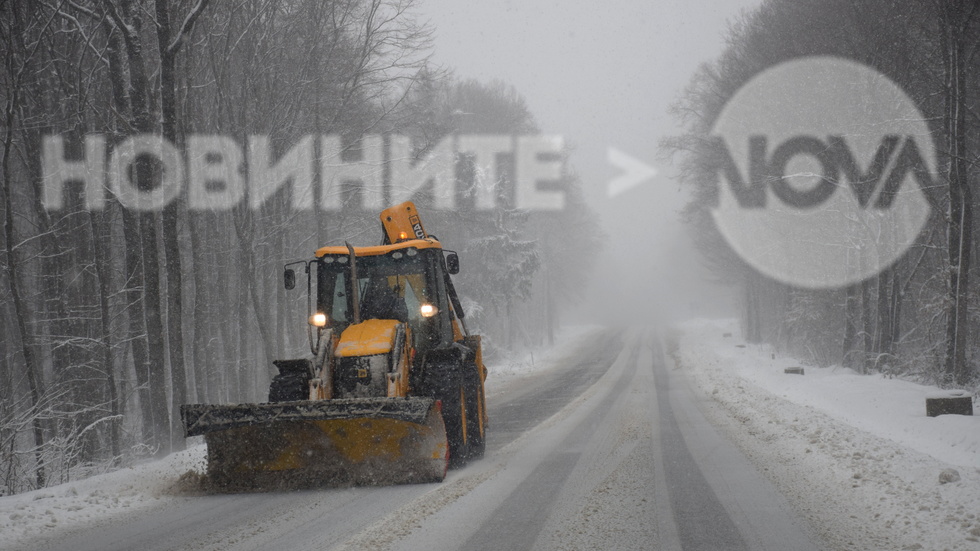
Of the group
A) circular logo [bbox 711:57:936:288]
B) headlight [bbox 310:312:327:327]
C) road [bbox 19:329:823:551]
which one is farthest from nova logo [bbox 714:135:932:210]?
headlight [bbox 310:312:327:327]

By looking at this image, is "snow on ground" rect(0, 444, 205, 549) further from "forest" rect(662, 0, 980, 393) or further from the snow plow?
"forest" rect(662, 0, 980, 393)

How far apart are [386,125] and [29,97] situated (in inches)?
387

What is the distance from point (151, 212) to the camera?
11594 mm

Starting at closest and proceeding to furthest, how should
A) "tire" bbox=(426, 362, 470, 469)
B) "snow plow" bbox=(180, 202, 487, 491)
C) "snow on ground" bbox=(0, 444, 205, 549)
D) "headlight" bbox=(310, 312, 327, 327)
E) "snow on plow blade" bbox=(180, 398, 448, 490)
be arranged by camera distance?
"snow on ground" bbox=(0, 444, 205, 549) < "snow plow" bbox=(180, 202, 487, 491) < "snow on plow blade" bbox=(180, 398, 448, 490) < "tire" bbox=(426, 362, 470, 469) < "headlight" bbox=(310, 312, 327, 327)

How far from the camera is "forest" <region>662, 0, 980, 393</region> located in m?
14.3

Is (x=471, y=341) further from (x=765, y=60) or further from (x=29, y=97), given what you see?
(x=765, y=60)

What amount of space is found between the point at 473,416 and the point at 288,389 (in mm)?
2407

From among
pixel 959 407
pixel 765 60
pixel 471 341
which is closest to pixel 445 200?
pixel 765 60

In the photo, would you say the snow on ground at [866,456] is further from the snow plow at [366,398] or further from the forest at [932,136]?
the snow plow at [366,398]

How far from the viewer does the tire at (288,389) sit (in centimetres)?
820

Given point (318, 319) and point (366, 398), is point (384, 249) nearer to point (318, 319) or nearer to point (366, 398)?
point (318, 319)

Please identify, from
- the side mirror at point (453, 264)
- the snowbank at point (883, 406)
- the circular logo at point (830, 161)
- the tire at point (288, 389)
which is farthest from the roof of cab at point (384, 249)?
the circular logo at point (830, 161)

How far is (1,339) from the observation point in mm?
16312

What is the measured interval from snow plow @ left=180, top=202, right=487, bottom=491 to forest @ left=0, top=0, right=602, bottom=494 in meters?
2.94
